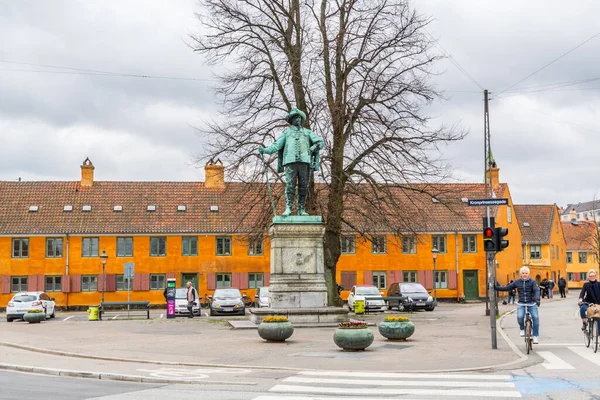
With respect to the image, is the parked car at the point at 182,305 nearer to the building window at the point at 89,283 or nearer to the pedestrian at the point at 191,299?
the pedestrian at the point at 191,299

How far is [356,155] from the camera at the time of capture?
3003 centimetres

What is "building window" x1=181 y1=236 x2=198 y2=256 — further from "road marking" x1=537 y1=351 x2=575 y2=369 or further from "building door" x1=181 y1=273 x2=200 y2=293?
"road marking" x1=537 y1=351 x2=575 y2=369

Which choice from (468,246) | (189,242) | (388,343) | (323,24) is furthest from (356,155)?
(468,246)

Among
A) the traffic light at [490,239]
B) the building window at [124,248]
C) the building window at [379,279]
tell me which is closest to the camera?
the traffic light at [490,239]

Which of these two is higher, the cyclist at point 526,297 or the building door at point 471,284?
the cyclist at point 526,297

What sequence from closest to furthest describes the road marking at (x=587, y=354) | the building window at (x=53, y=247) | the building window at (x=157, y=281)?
1. the road marking at (x=587, y=354)
2. the building window at (x=53, y=247)
3. the building window at (x=157, y=281)

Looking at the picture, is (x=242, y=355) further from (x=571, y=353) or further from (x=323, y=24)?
(x=323, y=24)

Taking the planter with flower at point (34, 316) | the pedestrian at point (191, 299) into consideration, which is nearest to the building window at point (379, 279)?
the pedestrian at point (191, 299)

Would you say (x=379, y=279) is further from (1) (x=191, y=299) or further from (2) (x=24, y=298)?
(2) (x=24, y=298)

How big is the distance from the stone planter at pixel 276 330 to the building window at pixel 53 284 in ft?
113

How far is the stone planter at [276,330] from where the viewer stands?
18.2m

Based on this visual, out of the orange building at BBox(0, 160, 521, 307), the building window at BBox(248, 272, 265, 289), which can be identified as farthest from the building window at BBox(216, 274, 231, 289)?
the building window at BBox(248, 272, 265, 289)

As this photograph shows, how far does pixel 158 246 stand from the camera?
50.9m

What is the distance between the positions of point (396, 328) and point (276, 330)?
2966 mm
